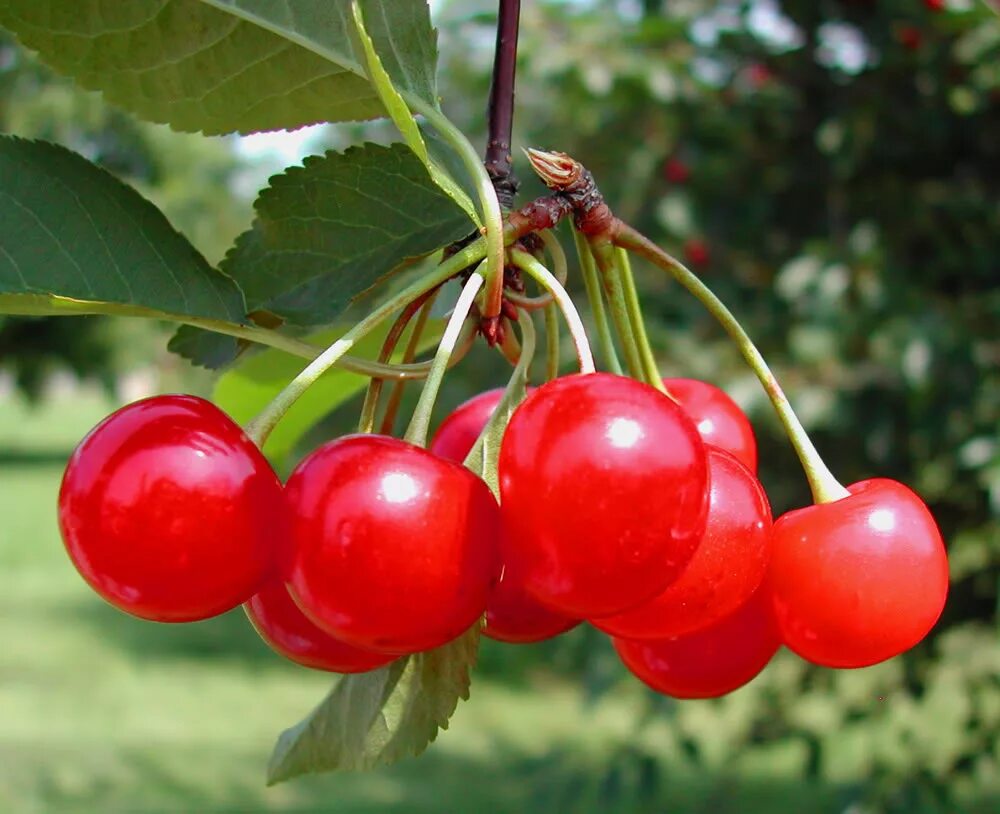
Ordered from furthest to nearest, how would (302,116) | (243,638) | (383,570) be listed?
1. (243,638)
2. (302,116)
3. (383,570)

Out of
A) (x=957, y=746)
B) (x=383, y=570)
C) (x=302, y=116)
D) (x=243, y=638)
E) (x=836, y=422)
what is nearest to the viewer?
(x=383, y=570)

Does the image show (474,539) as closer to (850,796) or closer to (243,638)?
(850,796)

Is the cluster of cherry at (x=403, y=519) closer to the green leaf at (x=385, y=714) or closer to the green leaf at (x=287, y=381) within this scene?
the green leaf at (x=385, y=714)

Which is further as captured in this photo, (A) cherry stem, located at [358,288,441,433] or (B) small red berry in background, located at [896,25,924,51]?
(B) small red berry in background, located at [896,25,924,51]

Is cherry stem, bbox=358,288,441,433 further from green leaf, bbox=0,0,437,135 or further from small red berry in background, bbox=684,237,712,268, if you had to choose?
small red berry in background, bbox=684,237,712,268

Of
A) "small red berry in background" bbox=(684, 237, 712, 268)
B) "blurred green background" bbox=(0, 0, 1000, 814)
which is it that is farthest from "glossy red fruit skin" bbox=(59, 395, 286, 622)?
"small red berry in background" bbox=(684, 237, 712, 268)

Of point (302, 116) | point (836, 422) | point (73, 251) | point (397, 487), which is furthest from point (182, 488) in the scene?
point (836, 422)
